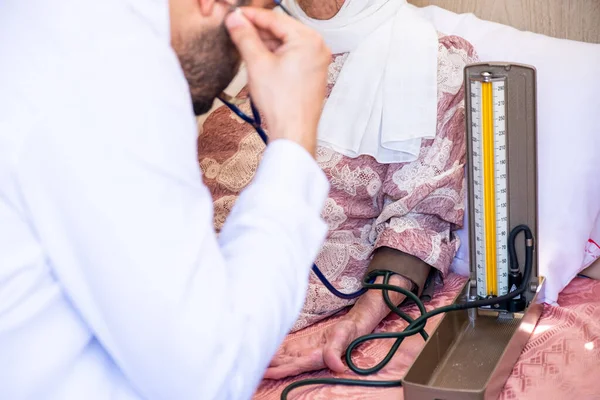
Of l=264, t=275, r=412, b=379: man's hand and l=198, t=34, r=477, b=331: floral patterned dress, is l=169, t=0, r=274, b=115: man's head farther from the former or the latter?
l=198, t=34, r=477, b=331: floral patterned dress

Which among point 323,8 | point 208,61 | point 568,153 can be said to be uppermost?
point 208,61

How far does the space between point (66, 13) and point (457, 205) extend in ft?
3.57

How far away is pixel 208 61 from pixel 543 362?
2.61 ft

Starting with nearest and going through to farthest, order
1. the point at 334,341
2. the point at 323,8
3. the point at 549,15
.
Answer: the point at 334,341 < the point at 323,8 < the point at 549,15

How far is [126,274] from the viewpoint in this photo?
757 millimetres

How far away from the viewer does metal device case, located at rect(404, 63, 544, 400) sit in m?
1.35

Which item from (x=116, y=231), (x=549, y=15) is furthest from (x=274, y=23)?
(x=549, y=15)

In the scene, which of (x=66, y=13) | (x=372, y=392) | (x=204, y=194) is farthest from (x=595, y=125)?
(x=66, y=13)

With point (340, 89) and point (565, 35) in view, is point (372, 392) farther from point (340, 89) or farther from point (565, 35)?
point (565, 35)

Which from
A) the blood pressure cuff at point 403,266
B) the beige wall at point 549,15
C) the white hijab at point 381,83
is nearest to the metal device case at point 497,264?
the blood pressure cuff at point 403,266

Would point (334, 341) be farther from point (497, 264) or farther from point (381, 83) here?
point (381, 83)

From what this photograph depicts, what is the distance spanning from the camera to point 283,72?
37.1 inches

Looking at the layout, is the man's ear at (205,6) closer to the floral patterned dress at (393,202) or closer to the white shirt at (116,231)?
the white shirt at (116,231)

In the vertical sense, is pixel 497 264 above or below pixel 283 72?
below
